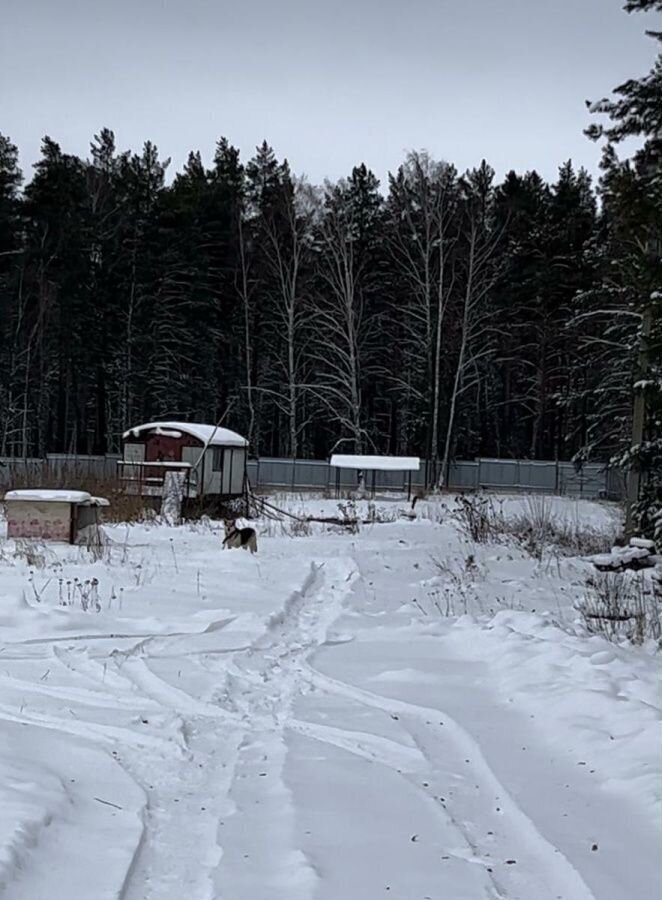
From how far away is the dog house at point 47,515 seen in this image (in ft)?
46.3

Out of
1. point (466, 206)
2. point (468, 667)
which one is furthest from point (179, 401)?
point (468, 667)

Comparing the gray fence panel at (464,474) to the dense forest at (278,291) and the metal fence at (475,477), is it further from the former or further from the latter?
the dense forest at (278,291)

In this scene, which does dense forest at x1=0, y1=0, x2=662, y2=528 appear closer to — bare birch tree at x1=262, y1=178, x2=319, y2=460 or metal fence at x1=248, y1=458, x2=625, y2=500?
bare birch tree at x1=262, y1=178, x2=319, y2=460

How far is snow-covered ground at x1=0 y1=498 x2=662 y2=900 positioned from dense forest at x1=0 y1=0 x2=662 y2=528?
84.2 feet

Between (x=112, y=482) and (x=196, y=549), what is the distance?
9267 mm

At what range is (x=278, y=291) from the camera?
1473 inches

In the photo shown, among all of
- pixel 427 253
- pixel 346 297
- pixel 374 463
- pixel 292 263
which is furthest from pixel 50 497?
pixel 292 263

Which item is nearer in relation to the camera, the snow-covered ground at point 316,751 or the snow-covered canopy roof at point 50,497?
the snow-covered ground at point 316,751

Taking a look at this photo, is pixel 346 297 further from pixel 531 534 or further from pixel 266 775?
pixel 266 775

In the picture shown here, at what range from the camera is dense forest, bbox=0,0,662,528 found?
35312 millimetres

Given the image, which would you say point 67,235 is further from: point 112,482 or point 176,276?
point 112,482

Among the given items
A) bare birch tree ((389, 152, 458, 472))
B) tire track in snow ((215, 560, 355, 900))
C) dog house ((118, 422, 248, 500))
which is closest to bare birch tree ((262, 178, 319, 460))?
bare birch tree ((389, 152, 458, 472))

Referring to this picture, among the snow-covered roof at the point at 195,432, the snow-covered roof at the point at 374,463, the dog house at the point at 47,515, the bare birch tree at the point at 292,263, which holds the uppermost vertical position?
the bare birch tree at the point at 292,263

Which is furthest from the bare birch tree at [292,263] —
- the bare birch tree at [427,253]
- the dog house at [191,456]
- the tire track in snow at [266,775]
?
the tire track in snow at [266,775]
